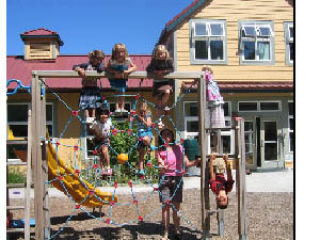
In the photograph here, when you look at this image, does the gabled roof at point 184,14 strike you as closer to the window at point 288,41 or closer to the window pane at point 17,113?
the window at point 288,41

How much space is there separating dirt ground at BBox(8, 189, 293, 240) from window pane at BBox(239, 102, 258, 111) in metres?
4.60

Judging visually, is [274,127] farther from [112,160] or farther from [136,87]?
[112,160]

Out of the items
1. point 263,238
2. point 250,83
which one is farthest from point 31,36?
point 263,238

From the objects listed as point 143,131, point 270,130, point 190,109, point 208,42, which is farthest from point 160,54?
point 270,130

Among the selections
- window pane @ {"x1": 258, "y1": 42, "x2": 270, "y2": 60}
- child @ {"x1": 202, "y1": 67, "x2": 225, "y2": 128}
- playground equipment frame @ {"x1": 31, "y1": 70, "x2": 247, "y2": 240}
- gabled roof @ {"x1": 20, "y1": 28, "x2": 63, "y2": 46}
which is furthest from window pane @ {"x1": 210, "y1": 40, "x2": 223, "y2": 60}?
playground equipment frame @ {"x1": 31, "y1": 70, "x2": 247, "y2": 240}

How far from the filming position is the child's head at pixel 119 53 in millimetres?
4589

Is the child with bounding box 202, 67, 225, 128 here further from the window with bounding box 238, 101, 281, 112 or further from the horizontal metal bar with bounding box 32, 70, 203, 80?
the window with bounding box 238, 101, 281, 112

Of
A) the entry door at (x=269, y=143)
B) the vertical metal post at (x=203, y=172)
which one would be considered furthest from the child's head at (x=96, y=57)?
the entry door at (x=269, y=143)

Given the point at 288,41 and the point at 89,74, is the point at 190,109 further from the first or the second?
the point at 89,74

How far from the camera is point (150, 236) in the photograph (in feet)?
16.8

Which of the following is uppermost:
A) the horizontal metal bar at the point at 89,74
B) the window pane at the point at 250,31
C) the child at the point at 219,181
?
the window pane at the point at 250,31

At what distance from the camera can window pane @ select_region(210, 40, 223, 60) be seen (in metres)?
11.9

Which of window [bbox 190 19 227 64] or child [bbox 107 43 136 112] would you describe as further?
window [bbox 190 19 227 64]

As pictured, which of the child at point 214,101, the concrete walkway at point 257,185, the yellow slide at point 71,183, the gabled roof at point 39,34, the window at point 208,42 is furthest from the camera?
the gabled roof at point 39,34
